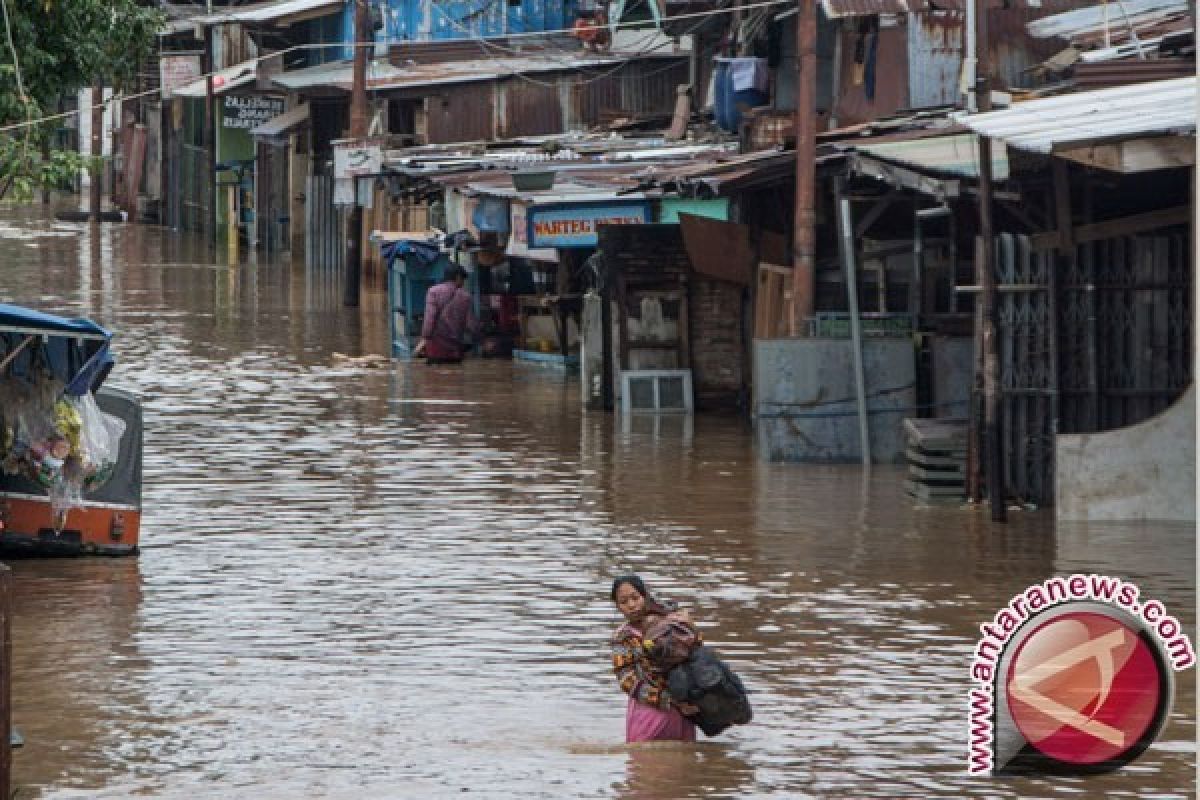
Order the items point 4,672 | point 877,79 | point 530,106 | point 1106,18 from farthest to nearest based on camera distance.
Answer: 1. point 530,106
2. point 877,79
3. point 1106,18
4. point 4,672

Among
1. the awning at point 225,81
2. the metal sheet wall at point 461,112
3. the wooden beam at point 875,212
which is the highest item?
the awning at point 225,81

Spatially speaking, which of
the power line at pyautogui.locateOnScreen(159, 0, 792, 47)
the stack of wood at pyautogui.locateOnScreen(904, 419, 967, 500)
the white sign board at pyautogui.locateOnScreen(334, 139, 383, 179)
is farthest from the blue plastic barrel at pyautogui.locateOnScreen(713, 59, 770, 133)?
the stack of wood at pyautogui.locateOnScreen(904, 419, 967, 500)

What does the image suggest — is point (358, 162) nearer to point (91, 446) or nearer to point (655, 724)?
point (91, 446)

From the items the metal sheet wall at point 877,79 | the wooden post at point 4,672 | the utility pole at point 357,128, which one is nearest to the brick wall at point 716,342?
the metal sheet wall at point 877,79

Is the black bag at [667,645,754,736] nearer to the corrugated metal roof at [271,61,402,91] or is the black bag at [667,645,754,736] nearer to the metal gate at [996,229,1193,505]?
the metal gate at [996,229,1193,505]

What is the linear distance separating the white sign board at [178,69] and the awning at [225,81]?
2.09 ft

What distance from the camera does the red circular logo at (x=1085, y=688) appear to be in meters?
8.00

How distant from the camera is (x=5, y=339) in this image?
14.3m

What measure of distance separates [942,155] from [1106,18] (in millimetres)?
3247

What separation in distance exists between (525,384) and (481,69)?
588 inches

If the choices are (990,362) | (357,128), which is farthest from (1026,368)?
(357,128)

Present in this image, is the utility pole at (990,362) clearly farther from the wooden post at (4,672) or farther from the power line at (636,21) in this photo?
the power line at (636,21)

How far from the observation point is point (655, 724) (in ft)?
35.3

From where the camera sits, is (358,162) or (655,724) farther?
(358,162)
